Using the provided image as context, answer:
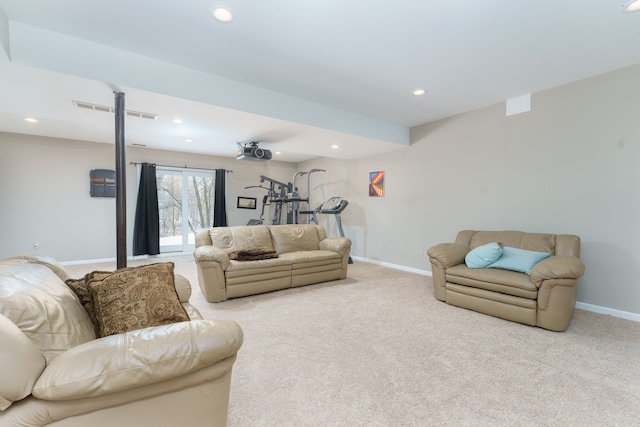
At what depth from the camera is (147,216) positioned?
5859 mm

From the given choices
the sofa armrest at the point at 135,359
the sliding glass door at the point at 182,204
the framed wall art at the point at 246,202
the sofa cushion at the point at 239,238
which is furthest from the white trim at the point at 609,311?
the sliding glass door at the point at 182,204

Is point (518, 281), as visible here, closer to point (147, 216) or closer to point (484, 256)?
point (484, 256)

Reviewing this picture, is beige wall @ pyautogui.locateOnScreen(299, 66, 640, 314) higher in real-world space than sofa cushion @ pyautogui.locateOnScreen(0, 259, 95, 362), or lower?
higher

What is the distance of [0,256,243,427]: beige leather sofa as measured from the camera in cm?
87

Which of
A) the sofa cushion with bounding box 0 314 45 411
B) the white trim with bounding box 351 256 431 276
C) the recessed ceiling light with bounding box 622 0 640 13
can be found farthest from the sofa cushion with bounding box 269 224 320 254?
the recessed ceiling light with bounding box 622 0 640 13

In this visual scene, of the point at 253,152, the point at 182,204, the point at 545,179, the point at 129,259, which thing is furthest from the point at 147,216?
the point at 545,179

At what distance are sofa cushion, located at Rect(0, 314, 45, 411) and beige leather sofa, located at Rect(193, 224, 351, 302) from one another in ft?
7.90

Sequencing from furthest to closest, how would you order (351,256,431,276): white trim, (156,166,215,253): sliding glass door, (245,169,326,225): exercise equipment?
(245,169,326,225): exercise equipment
(156,166,215,253): sliding glass door
(351,256,431,276): white trim

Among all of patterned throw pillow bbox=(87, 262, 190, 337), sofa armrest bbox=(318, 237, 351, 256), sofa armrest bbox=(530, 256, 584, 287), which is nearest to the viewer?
patterned throw pillow bbox=(87, 262, 190, 337)

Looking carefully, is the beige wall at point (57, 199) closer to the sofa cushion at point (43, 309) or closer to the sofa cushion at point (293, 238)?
the sofa cushion at point (293, 238)

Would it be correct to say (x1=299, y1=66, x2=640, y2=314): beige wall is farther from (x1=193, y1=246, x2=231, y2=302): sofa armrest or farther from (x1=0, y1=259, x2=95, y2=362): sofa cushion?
(x1=0, y1=259, x2=95, y2=362): sofa cushion

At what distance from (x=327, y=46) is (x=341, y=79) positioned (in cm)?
66

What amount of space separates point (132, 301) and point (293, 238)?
315 centimetres

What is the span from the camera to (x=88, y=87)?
263 cm
